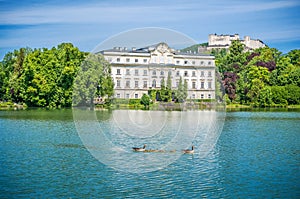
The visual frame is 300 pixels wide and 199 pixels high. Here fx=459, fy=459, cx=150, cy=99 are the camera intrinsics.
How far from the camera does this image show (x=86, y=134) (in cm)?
2181

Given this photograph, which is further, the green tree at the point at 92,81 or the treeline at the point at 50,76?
the treeline at the point at 50,76

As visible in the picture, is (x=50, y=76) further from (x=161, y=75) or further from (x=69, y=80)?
(x=161, y=75)

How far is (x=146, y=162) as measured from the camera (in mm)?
15523

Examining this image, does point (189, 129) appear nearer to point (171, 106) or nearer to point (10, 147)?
point (171, 106)

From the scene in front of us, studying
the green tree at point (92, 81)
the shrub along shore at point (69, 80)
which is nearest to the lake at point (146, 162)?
the green tree at point (92, 81)

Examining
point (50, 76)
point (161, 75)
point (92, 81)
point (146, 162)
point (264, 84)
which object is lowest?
point (146, 162)

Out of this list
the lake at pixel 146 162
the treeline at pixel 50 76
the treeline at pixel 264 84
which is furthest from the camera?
the treeline at pixel 264 84

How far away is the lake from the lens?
12.2 meters

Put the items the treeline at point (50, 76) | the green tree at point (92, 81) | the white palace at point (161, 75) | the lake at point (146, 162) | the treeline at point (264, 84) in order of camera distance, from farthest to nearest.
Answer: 1. the treeline at point (264, 84)
2. the treeline at point (50, 76)
3. the white palace at point (161, 75)
4. the green tree at point (92, 81)
5. the lake at point (146, 162)

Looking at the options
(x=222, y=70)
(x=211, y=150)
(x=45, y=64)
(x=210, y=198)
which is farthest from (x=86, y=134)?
(x=222, y=70)

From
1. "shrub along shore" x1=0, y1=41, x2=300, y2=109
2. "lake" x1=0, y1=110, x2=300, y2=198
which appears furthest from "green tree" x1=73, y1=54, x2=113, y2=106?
"shrub along shore" x1=0, y1=41, x2=300, y2=109

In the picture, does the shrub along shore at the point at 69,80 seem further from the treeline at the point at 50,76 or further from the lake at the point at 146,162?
the lake at the point at 146,162

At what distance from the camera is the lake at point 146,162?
40.1 ft

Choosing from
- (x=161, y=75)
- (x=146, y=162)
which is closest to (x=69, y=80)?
(x=161, y=75)
